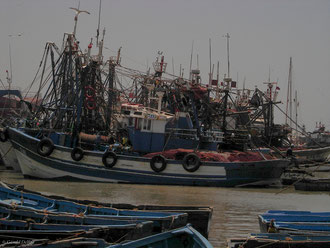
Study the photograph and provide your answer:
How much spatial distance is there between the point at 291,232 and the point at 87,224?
444cm

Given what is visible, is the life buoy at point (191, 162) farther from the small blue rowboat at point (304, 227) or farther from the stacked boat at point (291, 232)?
the small blue rowboat at point (304, 227)

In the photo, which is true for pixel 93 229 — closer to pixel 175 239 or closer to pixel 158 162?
pixel 175 239

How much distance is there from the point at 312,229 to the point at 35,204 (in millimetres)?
7127

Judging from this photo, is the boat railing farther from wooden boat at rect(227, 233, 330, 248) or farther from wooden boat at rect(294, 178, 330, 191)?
wooden boat at rect(227, 233, 330, 248)

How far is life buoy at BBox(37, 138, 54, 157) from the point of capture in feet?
86.1

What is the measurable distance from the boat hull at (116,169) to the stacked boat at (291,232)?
12.5m

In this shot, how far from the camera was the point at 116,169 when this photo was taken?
2628 cm

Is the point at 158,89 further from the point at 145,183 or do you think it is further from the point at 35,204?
the point at 35,204

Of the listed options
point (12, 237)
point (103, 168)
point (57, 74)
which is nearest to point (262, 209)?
point (103, 168)

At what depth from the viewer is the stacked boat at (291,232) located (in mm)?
9914

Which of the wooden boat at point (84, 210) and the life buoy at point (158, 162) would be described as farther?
the life buoy at point (158, 162)

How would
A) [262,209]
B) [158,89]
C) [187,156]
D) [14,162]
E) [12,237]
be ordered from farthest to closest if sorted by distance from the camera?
1. [14,162]
2. [158,89]
3. [187,156]
4. [262,209]
5. [12,237]

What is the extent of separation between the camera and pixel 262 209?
1997cm

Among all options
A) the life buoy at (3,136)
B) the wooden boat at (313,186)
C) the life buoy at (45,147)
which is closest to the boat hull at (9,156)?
the life buoy at (3,136)
